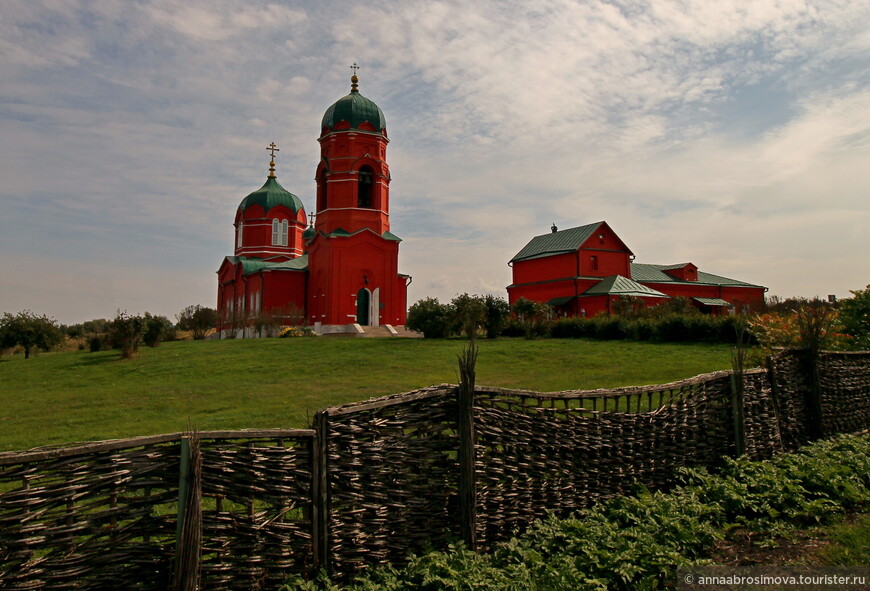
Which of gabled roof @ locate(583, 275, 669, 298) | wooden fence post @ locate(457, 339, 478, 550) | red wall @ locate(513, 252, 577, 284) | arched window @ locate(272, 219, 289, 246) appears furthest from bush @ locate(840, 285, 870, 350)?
arched window @ locate(272, 219, 289, 246)

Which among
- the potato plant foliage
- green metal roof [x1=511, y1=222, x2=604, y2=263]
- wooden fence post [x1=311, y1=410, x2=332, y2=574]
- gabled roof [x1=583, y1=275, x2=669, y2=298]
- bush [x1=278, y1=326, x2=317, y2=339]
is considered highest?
green metal roof [x1=511, y1=222, x2=604, y2=263]

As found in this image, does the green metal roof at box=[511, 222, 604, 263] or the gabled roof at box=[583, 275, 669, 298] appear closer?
the gabled roof at box=[583, 275, 669, 298]

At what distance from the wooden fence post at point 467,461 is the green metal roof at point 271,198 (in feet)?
127

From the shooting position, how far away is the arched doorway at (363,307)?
1347 inches

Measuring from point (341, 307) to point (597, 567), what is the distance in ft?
96.6

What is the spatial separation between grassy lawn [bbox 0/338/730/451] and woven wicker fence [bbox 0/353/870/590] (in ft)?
13.7

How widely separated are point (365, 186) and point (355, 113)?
3.98 metres

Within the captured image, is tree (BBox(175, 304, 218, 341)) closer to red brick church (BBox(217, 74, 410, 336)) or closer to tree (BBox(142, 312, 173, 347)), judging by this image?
red brick church (BBox(217, 74, 410, 336))

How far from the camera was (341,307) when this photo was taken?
33.3 metres

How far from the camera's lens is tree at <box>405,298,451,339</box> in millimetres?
26516

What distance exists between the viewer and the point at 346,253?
33656mm

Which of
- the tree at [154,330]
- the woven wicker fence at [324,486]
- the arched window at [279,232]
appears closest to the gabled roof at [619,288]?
the arched window at [279,232]

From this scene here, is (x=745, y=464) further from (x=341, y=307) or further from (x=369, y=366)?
(x=341, y=307)

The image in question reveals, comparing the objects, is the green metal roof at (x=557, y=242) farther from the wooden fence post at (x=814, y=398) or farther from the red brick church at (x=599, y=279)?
the wooden fence post at (x=814, y=398)
